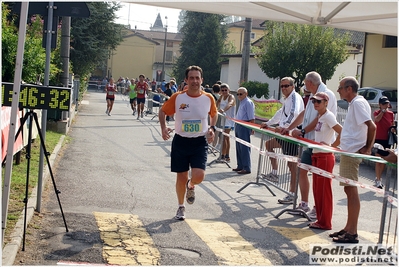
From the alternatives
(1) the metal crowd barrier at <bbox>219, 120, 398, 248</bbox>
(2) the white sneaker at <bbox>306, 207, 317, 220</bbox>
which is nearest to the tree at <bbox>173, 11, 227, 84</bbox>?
(1) the metal crowd barrier at <bbox>219, 120, 398, 248</bbox>

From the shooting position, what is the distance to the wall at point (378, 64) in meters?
32.8

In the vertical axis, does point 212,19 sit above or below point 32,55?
above

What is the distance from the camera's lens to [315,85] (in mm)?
8688

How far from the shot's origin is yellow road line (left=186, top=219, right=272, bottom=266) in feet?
20.1

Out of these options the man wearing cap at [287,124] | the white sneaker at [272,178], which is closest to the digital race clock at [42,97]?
the man wearing cap at [287,124]

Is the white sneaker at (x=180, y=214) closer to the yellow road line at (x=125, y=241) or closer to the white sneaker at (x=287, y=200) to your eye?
the yellow road line at (x=125, y=241)

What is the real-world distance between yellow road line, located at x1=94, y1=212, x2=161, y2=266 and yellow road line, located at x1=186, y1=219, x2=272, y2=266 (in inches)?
26.4

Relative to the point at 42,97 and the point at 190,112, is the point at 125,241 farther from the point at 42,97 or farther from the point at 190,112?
the point at 190,112

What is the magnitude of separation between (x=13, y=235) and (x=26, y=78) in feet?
30.4

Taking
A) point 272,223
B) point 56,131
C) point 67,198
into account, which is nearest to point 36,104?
point 67,198

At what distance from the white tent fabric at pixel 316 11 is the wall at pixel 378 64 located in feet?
77.7

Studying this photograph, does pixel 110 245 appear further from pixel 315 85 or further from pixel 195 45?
pixel 195 45

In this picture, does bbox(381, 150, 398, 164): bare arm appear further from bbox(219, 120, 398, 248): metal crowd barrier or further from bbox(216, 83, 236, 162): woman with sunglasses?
bbox(216, 83, 236, 162): woman with sunglasses

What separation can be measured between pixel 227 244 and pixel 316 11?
14.8ft
